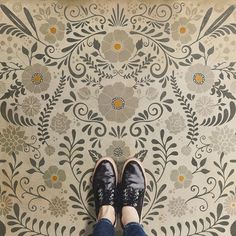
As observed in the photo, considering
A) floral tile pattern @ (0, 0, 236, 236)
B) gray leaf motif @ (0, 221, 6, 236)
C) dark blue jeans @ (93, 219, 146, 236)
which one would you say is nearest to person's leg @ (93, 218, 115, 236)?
dark blue jeans @ (93, 219, 146, 236)

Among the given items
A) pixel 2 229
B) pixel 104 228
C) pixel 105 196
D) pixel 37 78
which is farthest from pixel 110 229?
pixel 37 78

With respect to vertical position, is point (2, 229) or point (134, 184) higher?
point (134, 184)

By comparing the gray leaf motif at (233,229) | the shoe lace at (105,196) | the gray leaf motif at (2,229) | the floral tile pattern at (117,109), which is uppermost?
the floral tile pattern at (117,109)

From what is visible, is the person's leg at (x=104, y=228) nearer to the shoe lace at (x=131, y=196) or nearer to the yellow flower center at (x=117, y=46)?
the shoe lace at (x=131, y=196)

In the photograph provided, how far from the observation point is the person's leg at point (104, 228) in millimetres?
1209

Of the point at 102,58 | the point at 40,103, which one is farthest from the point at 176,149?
the point at 40,103

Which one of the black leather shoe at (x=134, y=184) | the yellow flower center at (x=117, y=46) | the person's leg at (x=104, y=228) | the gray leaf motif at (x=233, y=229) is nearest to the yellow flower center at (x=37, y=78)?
the yellow flower center at (x=117, y=46)

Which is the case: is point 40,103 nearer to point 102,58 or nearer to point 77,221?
point 102,58

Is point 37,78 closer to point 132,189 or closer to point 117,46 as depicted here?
point 117,46

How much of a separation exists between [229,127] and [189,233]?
43 cm

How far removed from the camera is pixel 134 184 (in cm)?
134

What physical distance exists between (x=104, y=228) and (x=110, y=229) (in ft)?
0.08

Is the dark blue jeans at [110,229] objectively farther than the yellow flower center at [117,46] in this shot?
No

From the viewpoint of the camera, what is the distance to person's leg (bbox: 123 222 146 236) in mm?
1192
